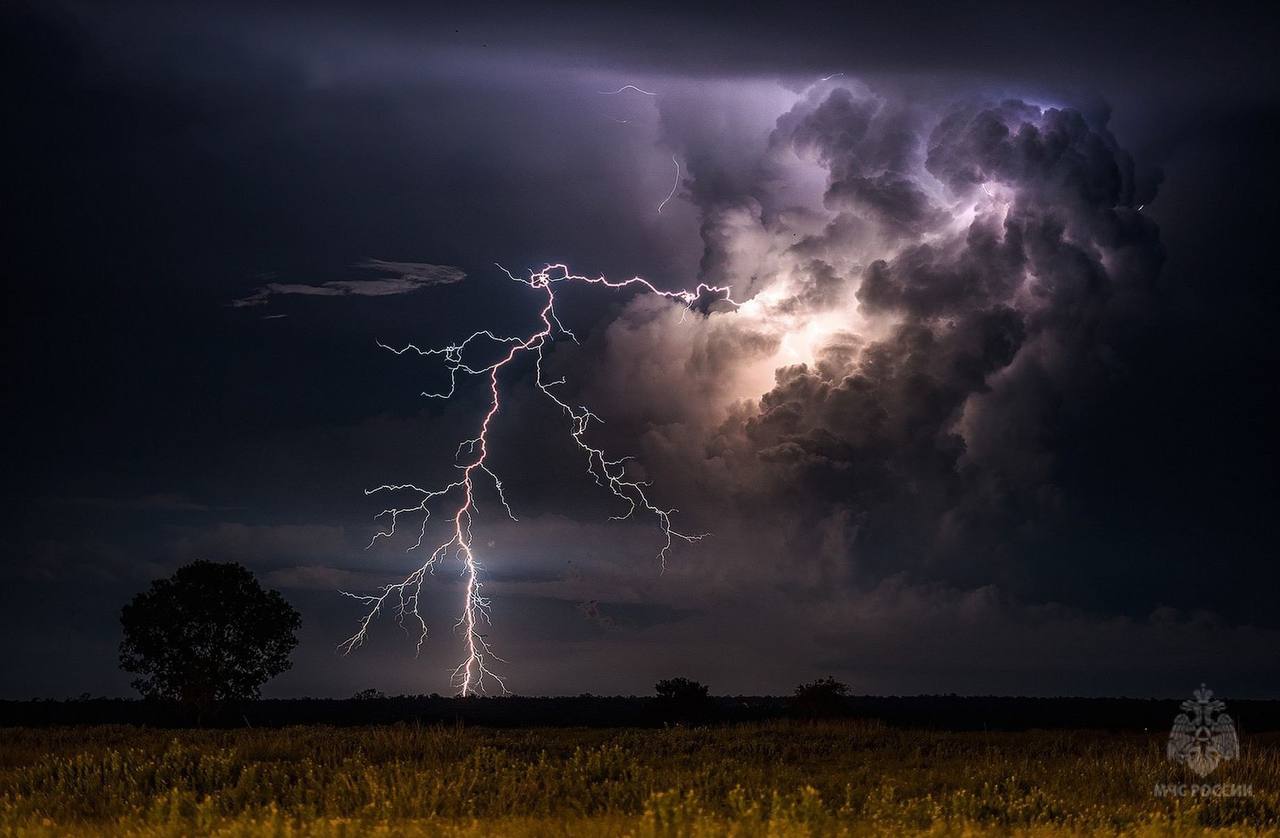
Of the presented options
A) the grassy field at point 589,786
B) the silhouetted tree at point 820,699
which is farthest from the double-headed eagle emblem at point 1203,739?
the silhouetted tree at point 820,699

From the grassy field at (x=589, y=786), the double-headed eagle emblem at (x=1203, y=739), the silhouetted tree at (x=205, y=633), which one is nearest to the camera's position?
the grassy field at (x=589, y=786)

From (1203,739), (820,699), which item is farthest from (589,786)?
(820,699)

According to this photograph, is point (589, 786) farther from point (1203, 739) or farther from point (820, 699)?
point (820, 699)

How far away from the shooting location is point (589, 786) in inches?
595

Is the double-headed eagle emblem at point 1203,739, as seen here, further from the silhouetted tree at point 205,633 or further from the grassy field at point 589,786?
the silhouetted tree at point 205,633

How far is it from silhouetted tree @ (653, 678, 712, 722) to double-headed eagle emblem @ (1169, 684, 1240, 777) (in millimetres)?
32020

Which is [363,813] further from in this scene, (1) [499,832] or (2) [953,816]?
(2) [953,816]

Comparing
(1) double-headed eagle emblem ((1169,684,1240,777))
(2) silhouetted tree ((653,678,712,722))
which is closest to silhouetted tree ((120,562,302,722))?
(2) silhouetted tree ((653,678,712,722))

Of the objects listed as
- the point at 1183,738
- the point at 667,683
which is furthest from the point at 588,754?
the point at 667,683

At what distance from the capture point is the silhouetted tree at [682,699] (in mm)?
50719

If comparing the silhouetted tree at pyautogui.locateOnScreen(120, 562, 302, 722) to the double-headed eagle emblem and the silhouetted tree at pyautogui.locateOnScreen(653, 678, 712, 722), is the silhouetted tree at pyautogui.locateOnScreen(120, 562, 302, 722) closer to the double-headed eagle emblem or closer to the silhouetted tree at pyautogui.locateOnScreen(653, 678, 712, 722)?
the silhouetted tree at pyautogui.locateOnScreen(653, 678, 712, 722)

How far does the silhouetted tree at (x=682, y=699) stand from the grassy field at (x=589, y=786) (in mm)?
28347

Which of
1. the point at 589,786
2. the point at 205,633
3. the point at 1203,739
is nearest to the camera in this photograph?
the point at 589,786

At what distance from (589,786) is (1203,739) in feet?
35.3
